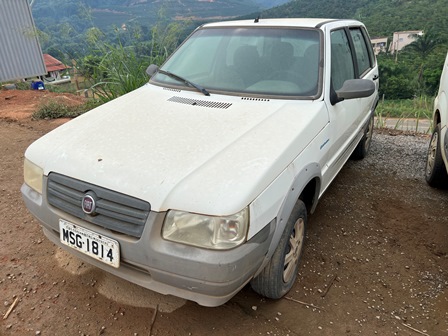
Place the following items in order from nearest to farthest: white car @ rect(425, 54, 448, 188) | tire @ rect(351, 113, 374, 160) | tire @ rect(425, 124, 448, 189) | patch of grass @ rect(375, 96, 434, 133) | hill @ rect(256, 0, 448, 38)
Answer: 1. white car @ rect(425, 54, 448, 188)
2. tire @ rect(425, 124, 448, 189)
3. tire @ rect(351, 113, 374, 160)
4. patch of grass @ rect(375, 96, 434, 133)
5. hill @ rect(256, 0, 448, 38)

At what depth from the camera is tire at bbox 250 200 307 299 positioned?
6.81ft

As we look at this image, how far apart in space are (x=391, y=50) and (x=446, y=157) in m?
36.9

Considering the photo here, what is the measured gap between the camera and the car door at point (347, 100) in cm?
279

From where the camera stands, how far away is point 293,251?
2.34 metres

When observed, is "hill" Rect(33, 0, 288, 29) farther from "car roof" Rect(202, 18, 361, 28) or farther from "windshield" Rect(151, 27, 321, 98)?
"windshield" Rect(151, 27, 321, 98)

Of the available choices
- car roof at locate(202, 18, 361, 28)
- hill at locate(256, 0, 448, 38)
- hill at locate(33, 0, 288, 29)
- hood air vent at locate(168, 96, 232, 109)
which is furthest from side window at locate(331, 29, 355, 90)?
hill at locate(256, 0, 448, 38)

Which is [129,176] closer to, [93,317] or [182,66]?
[93,317]

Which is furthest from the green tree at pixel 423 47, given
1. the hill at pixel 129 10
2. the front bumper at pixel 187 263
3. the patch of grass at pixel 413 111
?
the front bumper at pixel 187 263

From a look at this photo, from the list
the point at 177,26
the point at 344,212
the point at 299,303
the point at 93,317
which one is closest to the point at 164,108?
the point at 93,317

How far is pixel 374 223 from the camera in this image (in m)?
3.22

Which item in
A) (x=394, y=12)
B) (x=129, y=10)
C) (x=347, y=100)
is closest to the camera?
(x=347, y=100)

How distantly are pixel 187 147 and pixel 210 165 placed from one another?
0.24m

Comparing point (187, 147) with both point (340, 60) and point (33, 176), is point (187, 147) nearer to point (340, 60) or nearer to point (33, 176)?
point (33, 176)

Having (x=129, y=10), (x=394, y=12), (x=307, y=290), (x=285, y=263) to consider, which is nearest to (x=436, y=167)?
(x=307, y=290)
